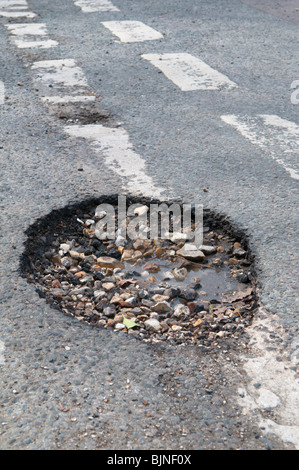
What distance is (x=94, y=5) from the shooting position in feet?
26.9

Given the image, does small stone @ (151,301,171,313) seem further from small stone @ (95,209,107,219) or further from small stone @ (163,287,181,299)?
small stone @ (95,209,107,219)

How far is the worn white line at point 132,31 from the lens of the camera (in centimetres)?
674

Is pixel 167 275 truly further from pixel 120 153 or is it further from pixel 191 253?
pixel 120 153

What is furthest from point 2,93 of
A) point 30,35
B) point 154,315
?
point 154,315

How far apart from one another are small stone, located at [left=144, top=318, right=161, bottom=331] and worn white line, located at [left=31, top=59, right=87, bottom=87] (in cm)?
333

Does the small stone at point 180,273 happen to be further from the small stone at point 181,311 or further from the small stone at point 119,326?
the small stone at point 119,326

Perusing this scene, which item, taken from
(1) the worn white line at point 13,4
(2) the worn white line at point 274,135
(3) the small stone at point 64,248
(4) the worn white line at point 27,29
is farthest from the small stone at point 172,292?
(1) the worn white line at point 13,4

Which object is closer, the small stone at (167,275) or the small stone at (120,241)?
the small stone at (167,275)

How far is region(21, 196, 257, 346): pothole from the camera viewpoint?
2.55 m

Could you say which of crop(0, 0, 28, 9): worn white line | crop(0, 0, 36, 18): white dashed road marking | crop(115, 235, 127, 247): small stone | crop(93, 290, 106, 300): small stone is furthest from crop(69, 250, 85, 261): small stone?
crop(0, 0, 28, 9): worn white line

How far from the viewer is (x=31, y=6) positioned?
8250mm

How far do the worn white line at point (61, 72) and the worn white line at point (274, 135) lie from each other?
161 centimetres

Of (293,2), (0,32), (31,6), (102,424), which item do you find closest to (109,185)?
(102,424)
